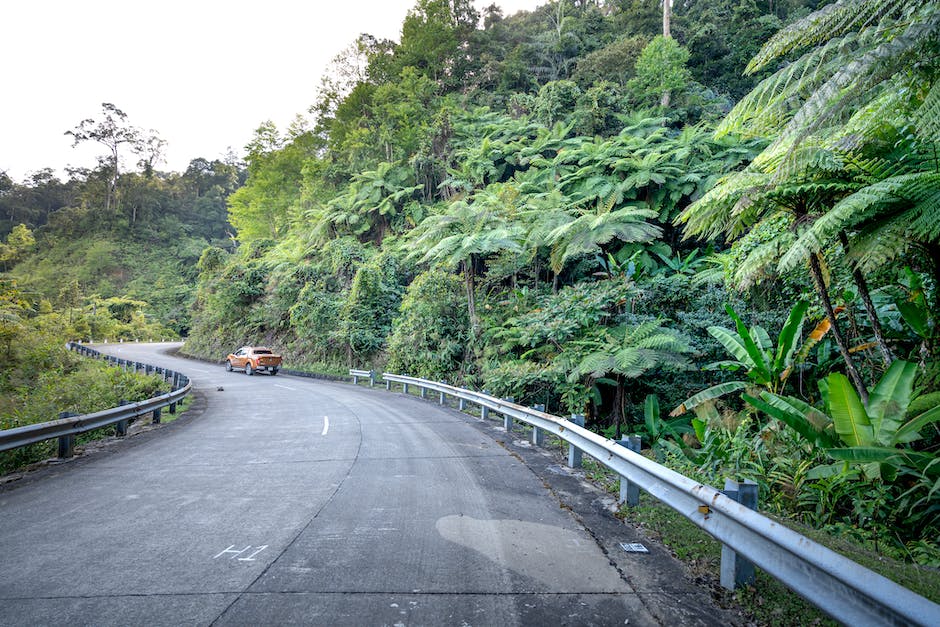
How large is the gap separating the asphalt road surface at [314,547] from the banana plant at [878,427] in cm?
229

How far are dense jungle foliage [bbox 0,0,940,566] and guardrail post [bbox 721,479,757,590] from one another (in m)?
1.56

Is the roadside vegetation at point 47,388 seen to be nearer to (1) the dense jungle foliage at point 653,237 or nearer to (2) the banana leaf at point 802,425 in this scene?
(1) the dense jungle foliage at point 653,237

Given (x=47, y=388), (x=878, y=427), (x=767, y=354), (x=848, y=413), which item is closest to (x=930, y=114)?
(x=848, y=413)

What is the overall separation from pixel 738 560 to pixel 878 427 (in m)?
2.65

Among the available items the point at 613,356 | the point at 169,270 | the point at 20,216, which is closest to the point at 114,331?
the point at 169,270

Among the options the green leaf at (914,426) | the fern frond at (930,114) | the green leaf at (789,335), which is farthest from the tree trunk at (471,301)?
the fern frond at (930,114)

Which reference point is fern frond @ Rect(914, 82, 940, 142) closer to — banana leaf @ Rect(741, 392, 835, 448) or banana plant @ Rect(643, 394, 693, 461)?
banana leaf @ Rect(741, 392, 835, 448)

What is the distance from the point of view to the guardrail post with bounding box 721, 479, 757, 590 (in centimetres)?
310

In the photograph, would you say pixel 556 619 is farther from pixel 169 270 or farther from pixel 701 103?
pixel 169 270

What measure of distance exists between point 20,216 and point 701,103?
308 feet

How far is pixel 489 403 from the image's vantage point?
34.0 feet

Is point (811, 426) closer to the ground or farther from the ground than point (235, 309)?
closer to the ground

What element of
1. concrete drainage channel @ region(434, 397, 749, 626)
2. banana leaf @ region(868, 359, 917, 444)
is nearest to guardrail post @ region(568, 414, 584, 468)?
concrete drainage channel @ region(434, 397, 749, 626)

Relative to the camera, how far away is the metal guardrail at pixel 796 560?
1.87 m
